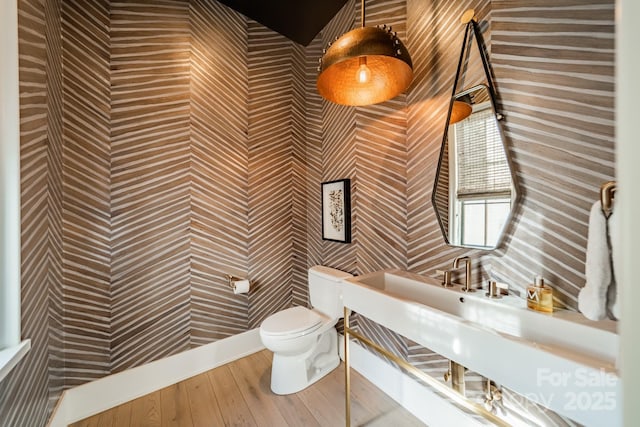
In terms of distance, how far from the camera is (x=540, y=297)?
1018mm

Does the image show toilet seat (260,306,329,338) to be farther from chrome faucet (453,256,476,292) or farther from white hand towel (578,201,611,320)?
white hand towel (578,201,611,320)

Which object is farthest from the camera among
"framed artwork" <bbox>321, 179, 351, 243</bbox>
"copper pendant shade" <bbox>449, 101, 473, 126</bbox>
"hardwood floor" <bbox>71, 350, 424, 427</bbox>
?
"framed artwork" <bbox>321, 179, 351, 243</bbox>

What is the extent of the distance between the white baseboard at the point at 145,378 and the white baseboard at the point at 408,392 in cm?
94

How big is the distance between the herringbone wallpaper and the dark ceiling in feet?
0.30

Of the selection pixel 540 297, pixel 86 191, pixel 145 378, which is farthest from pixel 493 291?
pixel 86 191

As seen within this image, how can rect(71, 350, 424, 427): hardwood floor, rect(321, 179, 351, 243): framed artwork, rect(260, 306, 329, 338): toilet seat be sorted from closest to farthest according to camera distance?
1. rect(71, 350, 424, 427): hardwood floor
2. rect(260, 306, 329, 338): toilet seat
3. rect(321, 179, 351, 243): framed artwork

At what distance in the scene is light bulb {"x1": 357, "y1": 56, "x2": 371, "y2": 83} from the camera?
4.43ft

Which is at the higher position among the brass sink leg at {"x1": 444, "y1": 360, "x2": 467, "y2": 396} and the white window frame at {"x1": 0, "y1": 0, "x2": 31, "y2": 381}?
the white window frame at {"x1": 0, "y1": 0, "x2": 31, "y2": 381}

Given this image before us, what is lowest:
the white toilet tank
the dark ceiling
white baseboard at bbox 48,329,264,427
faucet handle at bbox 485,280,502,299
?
white baseboard at bbox 48,329,264,427

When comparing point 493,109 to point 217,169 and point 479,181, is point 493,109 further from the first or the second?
point 217,169

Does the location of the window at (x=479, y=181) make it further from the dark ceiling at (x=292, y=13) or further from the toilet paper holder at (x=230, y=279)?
the toilet paper holder at (x=230, y=279)

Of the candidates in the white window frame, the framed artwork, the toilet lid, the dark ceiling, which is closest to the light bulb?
the framed artwork

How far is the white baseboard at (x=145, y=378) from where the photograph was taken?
5.01ft

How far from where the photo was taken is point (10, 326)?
3.11 ft
